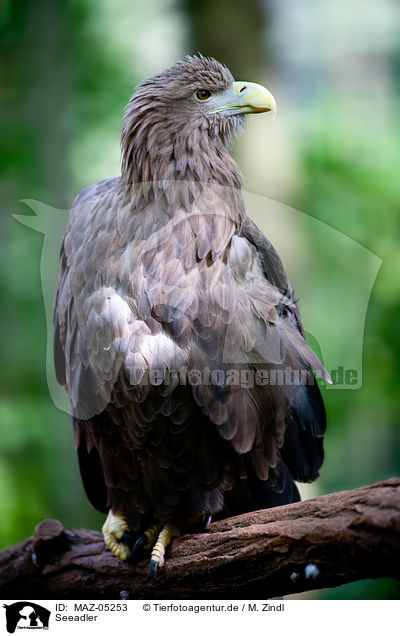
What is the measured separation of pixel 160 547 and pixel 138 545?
9 centimetres

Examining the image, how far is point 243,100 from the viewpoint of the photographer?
1688 millimetres

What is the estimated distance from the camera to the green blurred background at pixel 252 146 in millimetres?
2602

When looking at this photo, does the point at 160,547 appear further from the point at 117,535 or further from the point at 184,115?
the point at 184,115

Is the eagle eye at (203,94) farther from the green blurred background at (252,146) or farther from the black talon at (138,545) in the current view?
the black talon at (138,545)

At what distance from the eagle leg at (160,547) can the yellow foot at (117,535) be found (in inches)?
4.5

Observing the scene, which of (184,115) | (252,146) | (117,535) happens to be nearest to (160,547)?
(117,535)

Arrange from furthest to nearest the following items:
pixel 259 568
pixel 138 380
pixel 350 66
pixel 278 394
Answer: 1. pixel 350 66
2. pixel 278 394
3. pixel 138 380
4. pixel 259 568

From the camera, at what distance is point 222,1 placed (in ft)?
8.84
